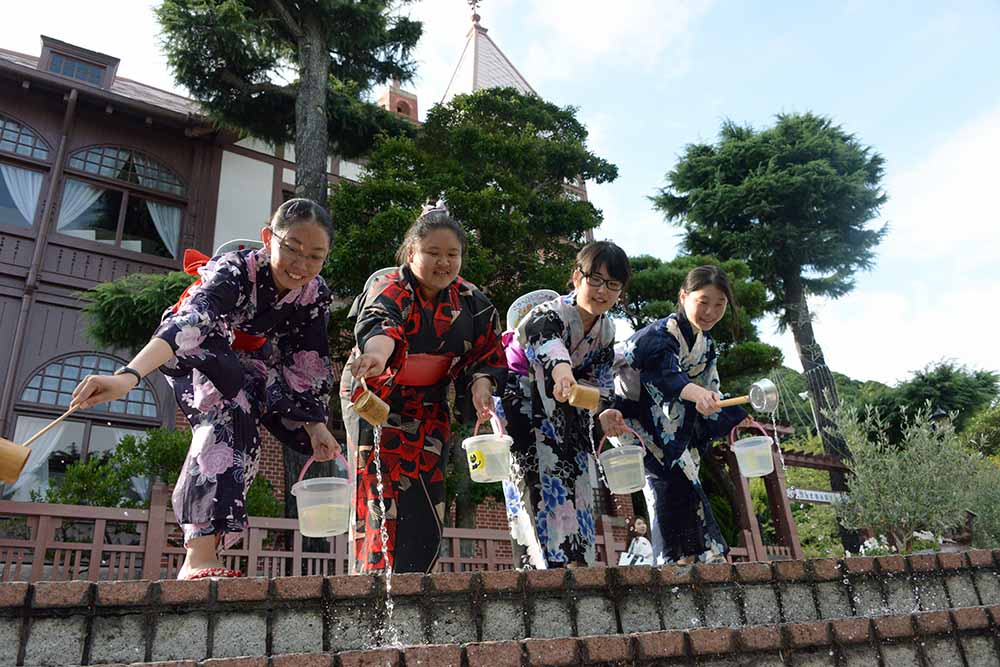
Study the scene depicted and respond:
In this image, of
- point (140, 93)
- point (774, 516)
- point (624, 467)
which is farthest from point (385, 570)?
point (140, 93)

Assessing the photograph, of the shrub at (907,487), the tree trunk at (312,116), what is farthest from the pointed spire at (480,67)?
the shrub at (907,487)

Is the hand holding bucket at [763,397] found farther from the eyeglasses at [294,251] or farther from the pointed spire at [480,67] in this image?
the pointed spire at [480,67]

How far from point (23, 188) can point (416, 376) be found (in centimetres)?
1355

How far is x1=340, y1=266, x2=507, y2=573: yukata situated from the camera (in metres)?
2.96

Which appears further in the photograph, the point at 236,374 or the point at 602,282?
the point at 602,282

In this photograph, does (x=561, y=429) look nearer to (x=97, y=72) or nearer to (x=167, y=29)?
(x=167, y=29)

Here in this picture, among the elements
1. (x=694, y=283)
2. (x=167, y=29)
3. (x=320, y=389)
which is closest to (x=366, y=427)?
(x=320, y=389)

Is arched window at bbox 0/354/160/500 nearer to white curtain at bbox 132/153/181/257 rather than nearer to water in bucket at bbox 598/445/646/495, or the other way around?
white curtain at bbox 132/153/181/257

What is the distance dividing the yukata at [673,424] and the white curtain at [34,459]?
10.8 meters

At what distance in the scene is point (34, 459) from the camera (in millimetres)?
11656

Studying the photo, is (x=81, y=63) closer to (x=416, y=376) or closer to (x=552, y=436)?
(x=416, y=376)

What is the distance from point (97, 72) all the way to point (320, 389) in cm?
1504

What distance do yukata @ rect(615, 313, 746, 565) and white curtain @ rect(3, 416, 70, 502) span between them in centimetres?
1076

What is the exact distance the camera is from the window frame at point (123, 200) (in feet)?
44.4
